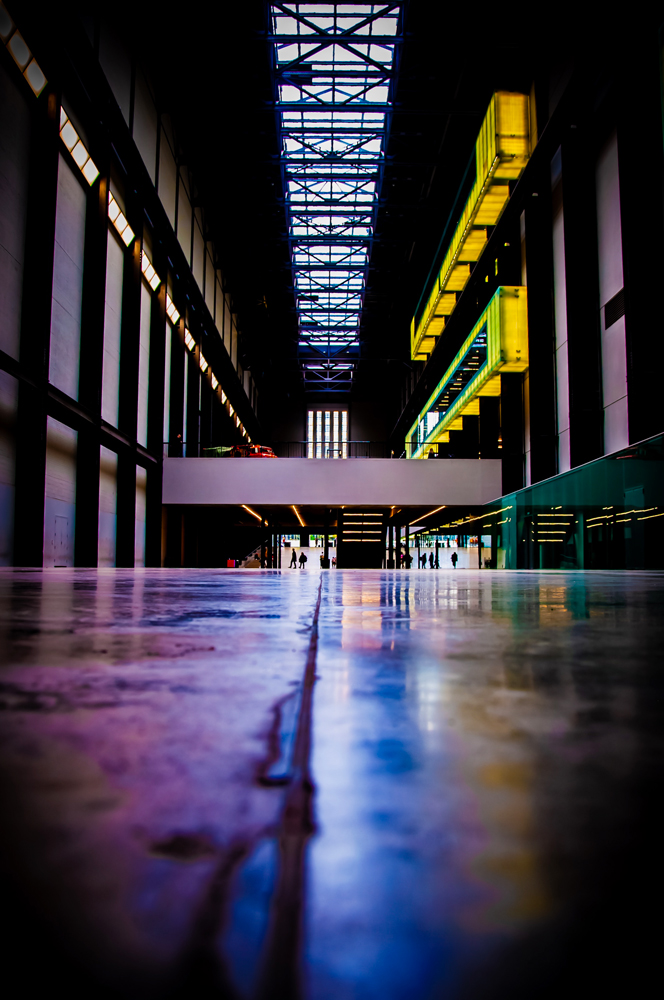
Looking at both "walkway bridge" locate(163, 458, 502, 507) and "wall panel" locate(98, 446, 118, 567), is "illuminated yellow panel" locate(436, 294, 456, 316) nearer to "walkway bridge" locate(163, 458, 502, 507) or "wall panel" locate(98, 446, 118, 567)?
"walkway bridge" locate(163, 458, 502, 507)

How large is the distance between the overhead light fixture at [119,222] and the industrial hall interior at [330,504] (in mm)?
325

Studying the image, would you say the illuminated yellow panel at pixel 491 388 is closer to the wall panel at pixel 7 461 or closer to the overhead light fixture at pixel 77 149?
the overhead light fixture at pixel 77 149

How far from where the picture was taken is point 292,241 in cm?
2848

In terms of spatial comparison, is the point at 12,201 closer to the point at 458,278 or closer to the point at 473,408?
the point at 458,278

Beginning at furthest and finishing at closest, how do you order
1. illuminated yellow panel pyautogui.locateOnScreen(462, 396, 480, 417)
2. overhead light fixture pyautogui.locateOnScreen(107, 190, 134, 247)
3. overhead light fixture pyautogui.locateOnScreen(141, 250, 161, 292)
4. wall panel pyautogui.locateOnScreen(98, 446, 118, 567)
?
illuminated yellow panel pyautogui.locateOnScreen(462, 396, 480, 417) < overhead light fixture pyautogui.locateOnScreen(141, 250, 161, 292) < overhead light fixture pyautogui.locateOnScreen(107, 190, 134, 247) < wall panel pyautogui.locateOnScreen(98, 446, 118, 567)

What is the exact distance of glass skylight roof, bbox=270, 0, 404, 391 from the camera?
17641 mm

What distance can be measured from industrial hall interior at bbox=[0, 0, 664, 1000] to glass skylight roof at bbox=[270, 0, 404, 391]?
0.19m

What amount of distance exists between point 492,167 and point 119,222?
37.8 ft

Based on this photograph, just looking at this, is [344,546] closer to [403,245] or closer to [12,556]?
[403,245]

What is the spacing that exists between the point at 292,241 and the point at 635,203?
61.5 feet

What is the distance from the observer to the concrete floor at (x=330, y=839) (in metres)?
0.25

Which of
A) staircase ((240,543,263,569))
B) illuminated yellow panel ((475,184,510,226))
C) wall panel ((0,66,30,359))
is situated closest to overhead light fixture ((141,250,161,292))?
wall panel ((0,66,30,359))

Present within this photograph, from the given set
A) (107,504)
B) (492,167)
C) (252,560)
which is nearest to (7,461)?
(107,504)

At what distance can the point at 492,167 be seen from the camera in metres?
18.6
